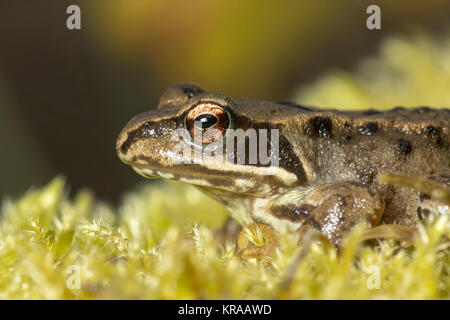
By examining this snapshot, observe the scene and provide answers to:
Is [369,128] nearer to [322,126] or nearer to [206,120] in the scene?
[322,126]

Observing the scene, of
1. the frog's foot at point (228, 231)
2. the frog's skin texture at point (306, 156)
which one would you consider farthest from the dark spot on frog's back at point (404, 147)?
the frog's foot at point (228, 231)

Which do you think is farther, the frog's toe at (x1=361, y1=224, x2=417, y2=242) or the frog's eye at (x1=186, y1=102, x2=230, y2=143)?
the frog's eye at (x1=186, y1=102, x2=230, y2=143)

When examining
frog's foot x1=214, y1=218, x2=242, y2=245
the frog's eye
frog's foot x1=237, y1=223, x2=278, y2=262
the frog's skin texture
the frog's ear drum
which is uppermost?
the frog's ear drum

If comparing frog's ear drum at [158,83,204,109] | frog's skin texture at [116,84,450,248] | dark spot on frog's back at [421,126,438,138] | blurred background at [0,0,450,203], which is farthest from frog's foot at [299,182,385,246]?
blurred background at [0,0,450,203]

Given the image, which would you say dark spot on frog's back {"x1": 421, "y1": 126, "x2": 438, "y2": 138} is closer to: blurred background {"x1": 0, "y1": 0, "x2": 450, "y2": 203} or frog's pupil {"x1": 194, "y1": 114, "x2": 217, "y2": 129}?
frog's pupil {"x1": 194, "y1": 114, "x2": 217, "y2": 129}

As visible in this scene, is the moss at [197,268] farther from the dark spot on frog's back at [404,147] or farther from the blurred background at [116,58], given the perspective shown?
the blurred background at [116,58]
